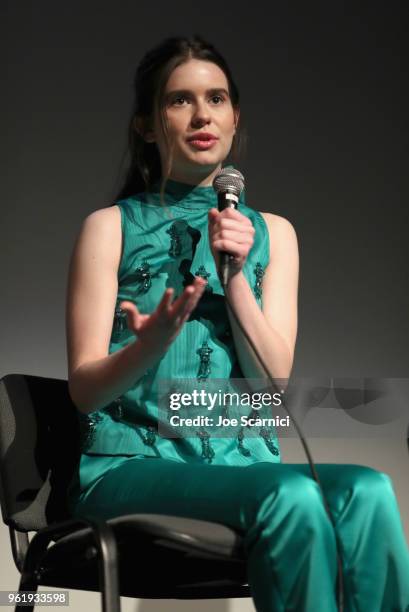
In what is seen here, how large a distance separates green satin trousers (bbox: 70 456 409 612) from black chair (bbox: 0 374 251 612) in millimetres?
47

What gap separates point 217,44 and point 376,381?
37.8 inches

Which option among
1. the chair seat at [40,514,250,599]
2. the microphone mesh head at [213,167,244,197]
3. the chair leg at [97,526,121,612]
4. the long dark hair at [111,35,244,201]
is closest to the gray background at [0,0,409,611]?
the long dark hair at [111,35,244,201]

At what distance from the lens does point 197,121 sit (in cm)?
144

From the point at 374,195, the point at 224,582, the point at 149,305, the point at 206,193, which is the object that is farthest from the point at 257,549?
the point at 374,195

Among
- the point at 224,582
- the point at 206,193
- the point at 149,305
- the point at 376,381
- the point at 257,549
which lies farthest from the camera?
the point at 376,381

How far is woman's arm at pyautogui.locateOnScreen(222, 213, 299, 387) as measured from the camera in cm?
131

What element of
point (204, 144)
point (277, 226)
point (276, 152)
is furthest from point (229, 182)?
point (276, 152)

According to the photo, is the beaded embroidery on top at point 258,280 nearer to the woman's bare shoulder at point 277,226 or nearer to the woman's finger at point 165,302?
the woman's bare shoulder at point 277,226

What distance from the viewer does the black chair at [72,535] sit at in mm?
1055

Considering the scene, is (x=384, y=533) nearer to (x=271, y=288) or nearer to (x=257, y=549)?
(x=257, y=549)

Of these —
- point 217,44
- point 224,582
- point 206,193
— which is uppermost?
point 217,44

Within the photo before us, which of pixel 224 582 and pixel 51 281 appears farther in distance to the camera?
pixel 51 281

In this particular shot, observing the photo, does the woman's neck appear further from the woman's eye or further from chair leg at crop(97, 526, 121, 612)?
chair leg at crop(97, 526, 121, 612)

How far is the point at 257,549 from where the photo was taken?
1023mm
